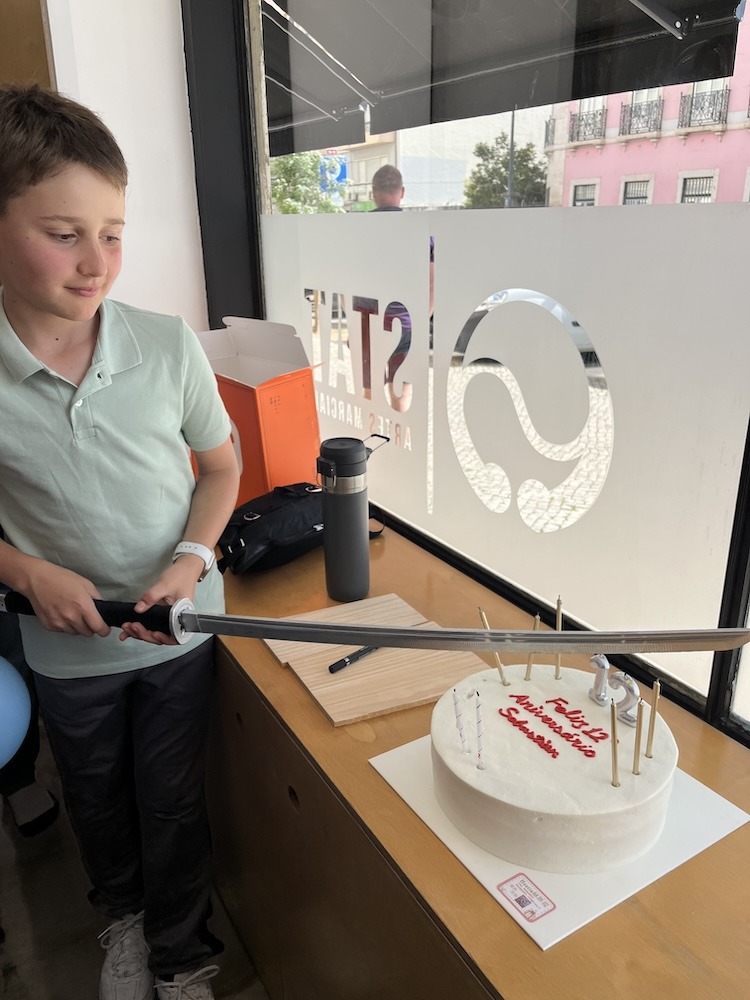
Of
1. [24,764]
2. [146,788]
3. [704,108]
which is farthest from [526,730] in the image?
[24,764]

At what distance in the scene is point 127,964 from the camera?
1.26 meters

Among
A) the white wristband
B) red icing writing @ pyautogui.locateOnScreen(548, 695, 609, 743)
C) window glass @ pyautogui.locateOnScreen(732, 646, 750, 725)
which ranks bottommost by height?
window glass @ pyautogui.locateOnScreen(732, 646, 750, 725)

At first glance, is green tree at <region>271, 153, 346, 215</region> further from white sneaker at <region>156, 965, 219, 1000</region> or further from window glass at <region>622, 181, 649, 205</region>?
white sneaker at <region>156, 965, 219, 1000</region>

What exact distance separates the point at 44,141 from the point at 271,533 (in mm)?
748

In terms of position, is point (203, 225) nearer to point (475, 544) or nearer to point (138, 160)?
point (138, 160)

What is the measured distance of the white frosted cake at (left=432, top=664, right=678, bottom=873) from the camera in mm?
739

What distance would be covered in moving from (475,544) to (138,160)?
124 centimetres

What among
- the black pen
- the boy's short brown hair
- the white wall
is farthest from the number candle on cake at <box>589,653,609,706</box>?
the white wall

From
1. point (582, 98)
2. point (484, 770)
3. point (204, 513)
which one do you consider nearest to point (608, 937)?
point (484, 770)

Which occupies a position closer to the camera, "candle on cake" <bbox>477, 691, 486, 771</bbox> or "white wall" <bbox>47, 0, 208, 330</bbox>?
"candle on cake" <bbox>477, 691, 486, 771</bbox>

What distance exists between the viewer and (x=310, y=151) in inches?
70.3

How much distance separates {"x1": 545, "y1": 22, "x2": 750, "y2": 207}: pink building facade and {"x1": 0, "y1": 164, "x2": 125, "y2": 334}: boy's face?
631 mm

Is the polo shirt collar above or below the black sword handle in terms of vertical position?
above

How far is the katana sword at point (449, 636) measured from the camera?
0.75m
